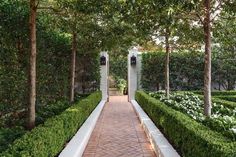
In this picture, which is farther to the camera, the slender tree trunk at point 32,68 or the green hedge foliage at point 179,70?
the green hedge foliage at point 179,70

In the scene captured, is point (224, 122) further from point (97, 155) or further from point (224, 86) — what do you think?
point (224, 86)

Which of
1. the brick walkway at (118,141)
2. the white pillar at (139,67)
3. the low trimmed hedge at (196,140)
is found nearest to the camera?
the low trimmed hedge at (196,140)

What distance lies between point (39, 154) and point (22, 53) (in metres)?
4.66

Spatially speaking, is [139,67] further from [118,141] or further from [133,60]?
[118,141]

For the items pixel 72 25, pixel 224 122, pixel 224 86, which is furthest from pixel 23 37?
pixel 224 86

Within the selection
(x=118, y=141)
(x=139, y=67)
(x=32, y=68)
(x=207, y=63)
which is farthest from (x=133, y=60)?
(x=32, y=68)

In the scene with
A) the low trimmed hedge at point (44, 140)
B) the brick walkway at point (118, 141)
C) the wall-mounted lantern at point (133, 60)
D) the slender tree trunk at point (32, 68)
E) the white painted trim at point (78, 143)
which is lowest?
the brick walkway at point (118, 141)

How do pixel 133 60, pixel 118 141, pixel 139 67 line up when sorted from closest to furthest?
pixel 118 141 < pixel 133 60 < pixel 139 67

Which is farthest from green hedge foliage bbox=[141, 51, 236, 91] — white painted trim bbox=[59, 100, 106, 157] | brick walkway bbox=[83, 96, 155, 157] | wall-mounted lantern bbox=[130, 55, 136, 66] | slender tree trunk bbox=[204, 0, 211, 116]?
slender tree trunk bbox=[204, 0, 211, 116]

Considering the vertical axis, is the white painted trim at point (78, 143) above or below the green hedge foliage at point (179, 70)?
below

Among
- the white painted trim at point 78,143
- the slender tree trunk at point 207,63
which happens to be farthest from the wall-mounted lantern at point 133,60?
the slender tree trunk at point 207,63

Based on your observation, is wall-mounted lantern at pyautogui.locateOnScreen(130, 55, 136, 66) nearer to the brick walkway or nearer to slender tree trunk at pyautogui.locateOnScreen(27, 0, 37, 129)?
the brick walkway

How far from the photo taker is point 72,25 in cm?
940

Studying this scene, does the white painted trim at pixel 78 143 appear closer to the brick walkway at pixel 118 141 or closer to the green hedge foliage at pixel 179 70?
the brick walkway at pixel 118 141
